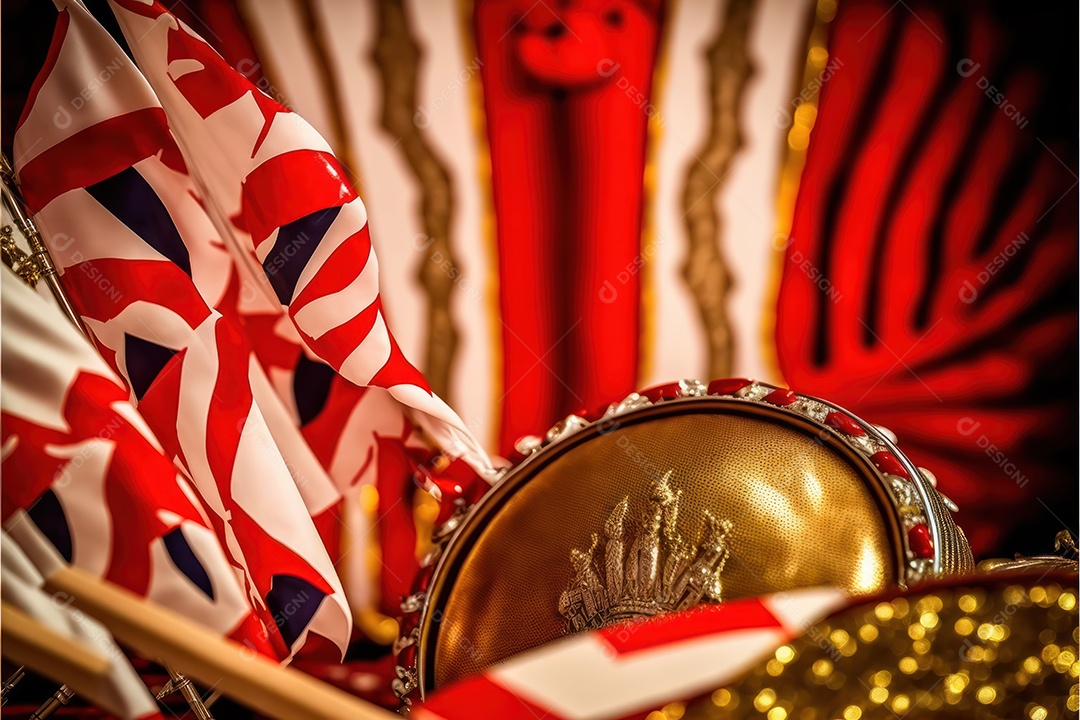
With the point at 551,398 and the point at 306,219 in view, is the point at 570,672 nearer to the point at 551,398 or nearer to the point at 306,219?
the point at 306,219

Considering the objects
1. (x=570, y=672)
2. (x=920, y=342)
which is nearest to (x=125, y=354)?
(x=570, y=672)

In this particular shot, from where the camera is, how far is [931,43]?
1.61 meters

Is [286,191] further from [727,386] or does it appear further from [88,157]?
[727,386]

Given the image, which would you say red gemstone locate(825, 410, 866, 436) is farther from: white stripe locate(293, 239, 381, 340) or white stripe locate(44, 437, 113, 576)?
white stripe locate(44, 437, 113, 576)

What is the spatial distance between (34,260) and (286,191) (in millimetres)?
310

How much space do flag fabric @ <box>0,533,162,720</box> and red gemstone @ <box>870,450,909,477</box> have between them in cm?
85

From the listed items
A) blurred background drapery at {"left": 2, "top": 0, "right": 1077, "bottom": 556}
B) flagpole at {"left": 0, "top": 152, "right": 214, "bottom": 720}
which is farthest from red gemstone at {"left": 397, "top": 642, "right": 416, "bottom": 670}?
blurred background drapery at {"left": 2, "top": 0, "right": 1077, "bottom": 556}

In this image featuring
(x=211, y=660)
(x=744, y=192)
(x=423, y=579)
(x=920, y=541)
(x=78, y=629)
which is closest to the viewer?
(x=211, y=660)

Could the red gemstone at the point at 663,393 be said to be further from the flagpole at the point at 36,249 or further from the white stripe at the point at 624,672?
the flagpole at the point at 36,249

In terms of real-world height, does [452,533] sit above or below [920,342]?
below

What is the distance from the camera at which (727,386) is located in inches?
49.7

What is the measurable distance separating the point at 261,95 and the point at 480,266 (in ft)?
2.08

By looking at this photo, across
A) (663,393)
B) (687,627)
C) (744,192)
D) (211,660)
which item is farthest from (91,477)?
(744,192)

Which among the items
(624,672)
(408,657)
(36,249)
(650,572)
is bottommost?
(408,657)
